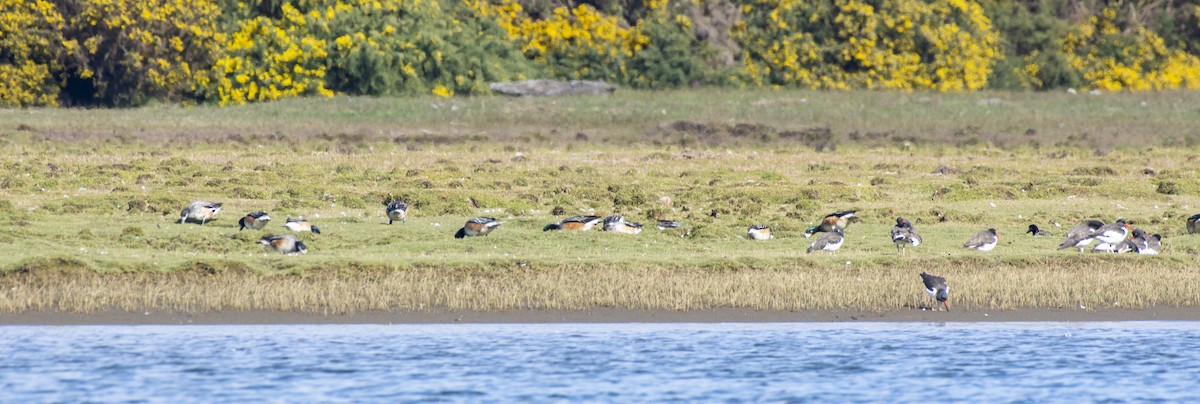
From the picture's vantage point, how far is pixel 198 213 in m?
25.3

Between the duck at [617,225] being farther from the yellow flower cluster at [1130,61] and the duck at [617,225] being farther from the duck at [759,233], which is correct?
the yellow flower cluster at [1130,61]

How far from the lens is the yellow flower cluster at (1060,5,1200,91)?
62.8 metres

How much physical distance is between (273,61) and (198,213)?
26989 millimetres

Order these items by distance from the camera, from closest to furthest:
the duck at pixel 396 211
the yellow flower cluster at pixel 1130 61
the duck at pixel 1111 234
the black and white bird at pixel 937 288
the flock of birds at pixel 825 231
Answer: the black and white bird at pixel 937 288
the flock of birds at pixel 825 231
the duck at pixel 1111 234
the duck at pixel 396 211
the yellow flower cluster at pixel 1130 61

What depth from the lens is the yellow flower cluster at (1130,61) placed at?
62.8 metres

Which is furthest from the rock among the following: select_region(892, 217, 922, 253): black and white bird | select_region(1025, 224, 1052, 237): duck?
select_region(892, 217, 922, 253): black and white bird

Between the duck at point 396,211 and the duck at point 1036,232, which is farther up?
the duck at point 1036,232

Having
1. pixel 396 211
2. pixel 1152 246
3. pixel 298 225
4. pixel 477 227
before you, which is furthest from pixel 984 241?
pixel 298 225

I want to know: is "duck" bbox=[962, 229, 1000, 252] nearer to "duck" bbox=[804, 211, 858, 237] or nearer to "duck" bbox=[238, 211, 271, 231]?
"duck" bbox=[804, 211, 858, 237]

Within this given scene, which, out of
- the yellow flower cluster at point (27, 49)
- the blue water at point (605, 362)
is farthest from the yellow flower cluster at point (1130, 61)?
the blue water at point (605, 362)

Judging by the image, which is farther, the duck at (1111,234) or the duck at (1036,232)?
the duck at (1036,232)

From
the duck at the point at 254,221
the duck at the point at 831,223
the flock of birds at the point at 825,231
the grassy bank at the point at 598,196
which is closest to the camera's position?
the grassy bank at the point at 598,196

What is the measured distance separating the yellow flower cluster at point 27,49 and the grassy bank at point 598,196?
4.52 meters

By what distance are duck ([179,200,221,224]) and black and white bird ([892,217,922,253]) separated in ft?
31.3
